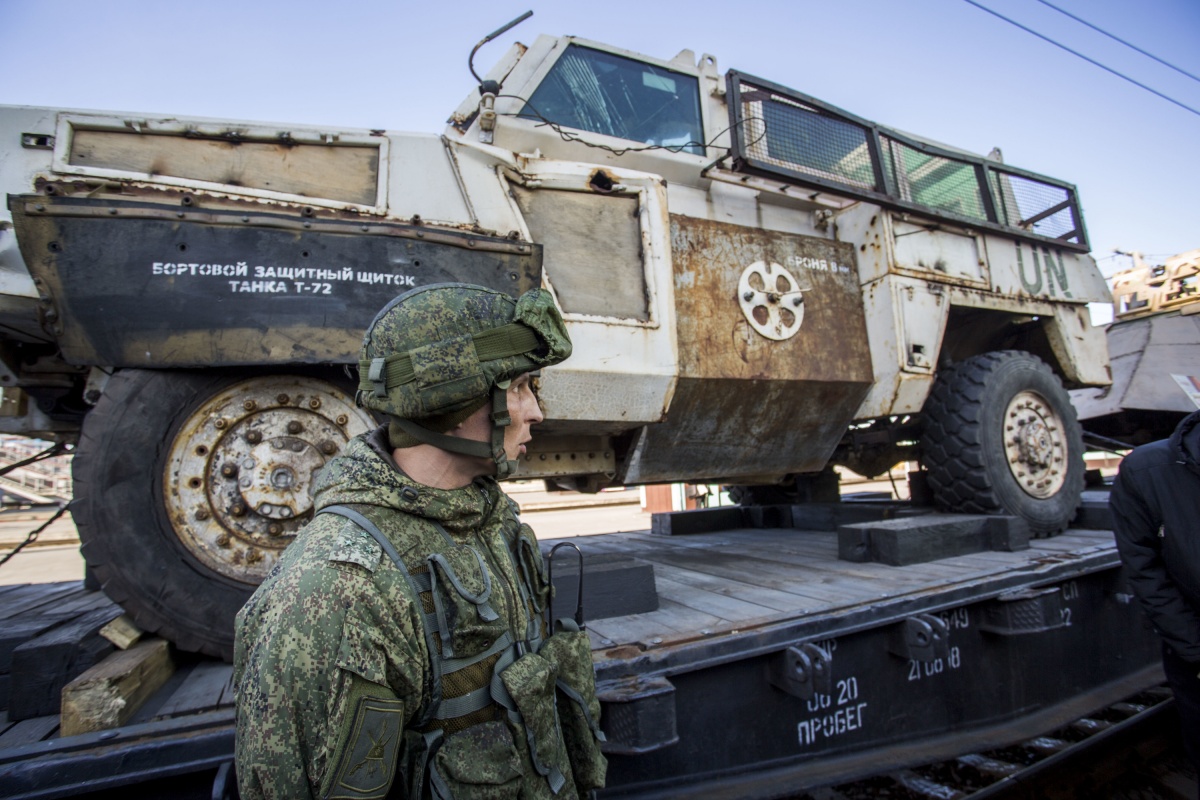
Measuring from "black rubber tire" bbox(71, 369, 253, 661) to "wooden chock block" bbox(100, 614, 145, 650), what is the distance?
5 cm

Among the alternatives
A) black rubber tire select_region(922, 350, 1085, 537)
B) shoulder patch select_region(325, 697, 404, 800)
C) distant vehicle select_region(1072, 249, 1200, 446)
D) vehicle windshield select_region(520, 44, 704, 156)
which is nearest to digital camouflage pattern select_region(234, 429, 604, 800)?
shoulder patch select_region(325, 697, 404, 800)

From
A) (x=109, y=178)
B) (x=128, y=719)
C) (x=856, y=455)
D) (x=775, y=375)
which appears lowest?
(x=128, y=719)

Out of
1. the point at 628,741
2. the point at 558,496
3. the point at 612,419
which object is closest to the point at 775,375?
the point at 612,419

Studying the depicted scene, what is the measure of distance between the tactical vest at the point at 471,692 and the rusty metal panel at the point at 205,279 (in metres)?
1.27

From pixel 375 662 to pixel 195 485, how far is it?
1.48 meters

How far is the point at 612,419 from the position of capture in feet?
9.45

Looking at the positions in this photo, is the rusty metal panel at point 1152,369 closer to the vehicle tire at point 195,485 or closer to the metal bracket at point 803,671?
the metal bracket at point 803,671

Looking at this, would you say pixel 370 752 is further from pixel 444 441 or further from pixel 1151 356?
pixel 1151 356

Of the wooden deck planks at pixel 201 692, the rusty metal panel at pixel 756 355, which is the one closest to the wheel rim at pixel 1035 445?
the rusty metal panel at pixel 756 355

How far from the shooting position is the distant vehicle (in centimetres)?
717

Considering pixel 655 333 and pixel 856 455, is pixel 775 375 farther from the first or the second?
pixel 856 455

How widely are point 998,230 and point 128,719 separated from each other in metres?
5.01

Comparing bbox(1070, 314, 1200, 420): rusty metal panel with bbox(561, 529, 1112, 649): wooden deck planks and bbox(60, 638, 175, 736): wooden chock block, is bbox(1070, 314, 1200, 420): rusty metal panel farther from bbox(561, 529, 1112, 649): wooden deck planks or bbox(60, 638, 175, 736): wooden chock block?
bbox(60, 638, 175, 736): wooden chock block

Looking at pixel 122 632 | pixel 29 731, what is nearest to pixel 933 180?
pixel 122 632
